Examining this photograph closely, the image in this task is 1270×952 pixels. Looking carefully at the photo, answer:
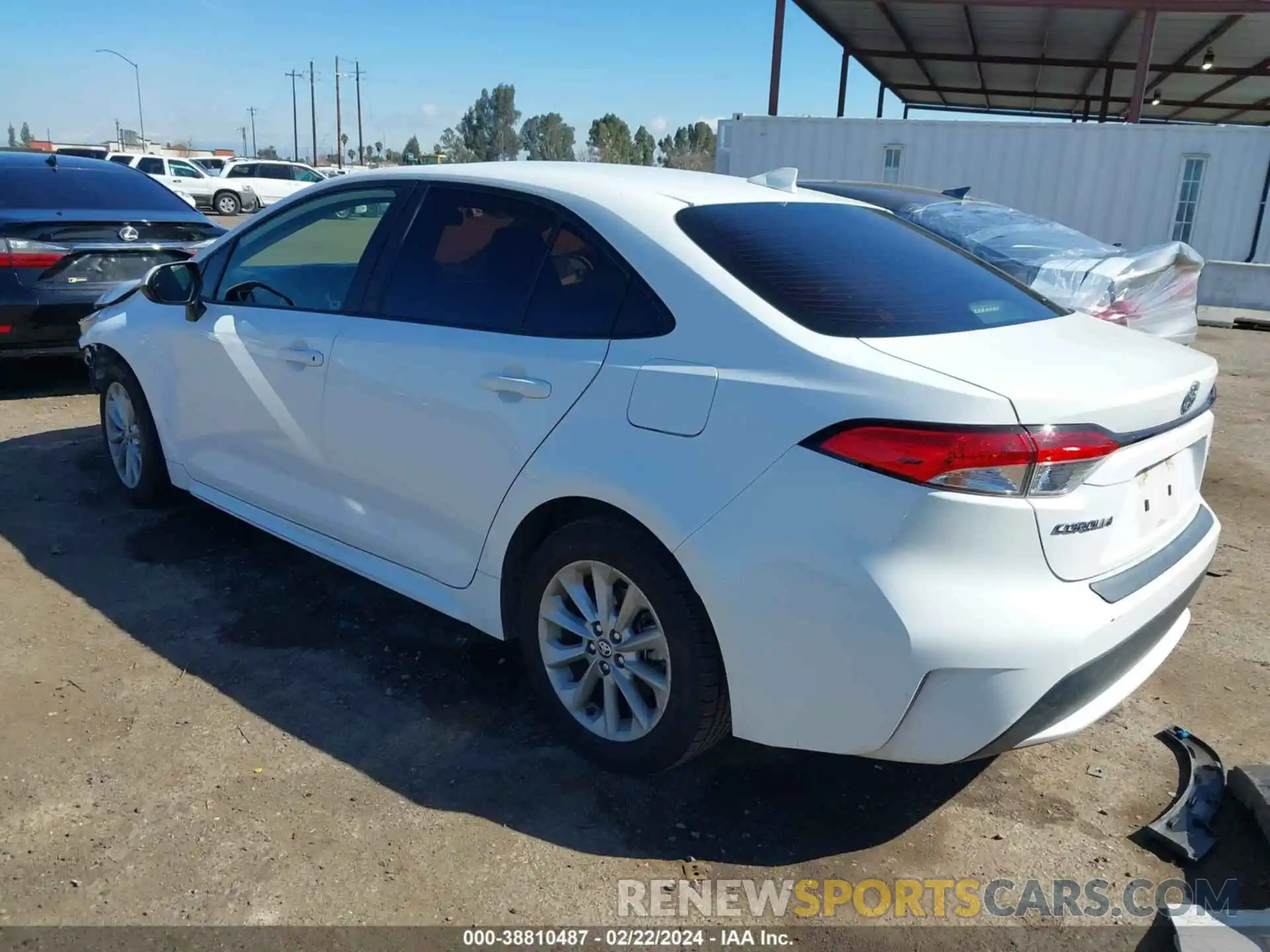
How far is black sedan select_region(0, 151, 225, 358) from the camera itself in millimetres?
6242

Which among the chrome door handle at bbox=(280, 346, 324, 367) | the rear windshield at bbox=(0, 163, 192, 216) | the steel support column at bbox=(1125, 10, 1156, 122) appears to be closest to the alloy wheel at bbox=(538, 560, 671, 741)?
the chrome door handle at bbox=(280, 346, 324, 367)

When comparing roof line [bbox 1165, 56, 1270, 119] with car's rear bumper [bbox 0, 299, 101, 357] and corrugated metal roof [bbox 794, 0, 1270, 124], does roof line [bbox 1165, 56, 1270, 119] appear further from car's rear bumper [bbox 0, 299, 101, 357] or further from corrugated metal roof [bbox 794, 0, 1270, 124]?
car's rear bumper [bbox 0, 299, 101, 357]

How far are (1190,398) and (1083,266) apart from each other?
4.54 meters

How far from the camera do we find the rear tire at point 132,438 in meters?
4.57

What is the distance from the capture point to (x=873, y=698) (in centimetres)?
226

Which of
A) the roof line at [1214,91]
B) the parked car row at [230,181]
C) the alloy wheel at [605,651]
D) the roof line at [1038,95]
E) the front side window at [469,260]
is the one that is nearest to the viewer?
the alloy wheel at [605,651]

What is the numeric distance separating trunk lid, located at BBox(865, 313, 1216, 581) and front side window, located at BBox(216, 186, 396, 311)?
209cm

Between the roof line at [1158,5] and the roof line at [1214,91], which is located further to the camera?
the roof line at [1214,91]

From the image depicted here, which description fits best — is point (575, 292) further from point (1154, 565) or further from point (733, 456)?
point (1154, 565)

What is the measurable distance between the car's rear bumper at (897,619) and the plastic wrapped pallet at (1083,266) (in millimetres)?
4678

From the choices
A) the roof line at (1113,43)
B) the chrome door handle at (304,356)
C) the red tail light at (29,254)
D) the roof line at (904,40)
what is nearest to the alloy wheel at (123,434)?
the chrome door handle at (304,356)

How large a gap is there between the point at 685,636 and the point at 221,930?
130 centimetres

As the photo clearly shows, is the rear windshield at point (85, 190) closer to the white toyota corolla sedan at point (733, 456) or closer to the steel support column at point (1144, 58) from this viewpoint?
the white toyota corolla sedan at point (733, 456)

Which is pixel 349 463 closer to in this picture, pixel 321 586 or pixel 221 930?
pixel 321 586
